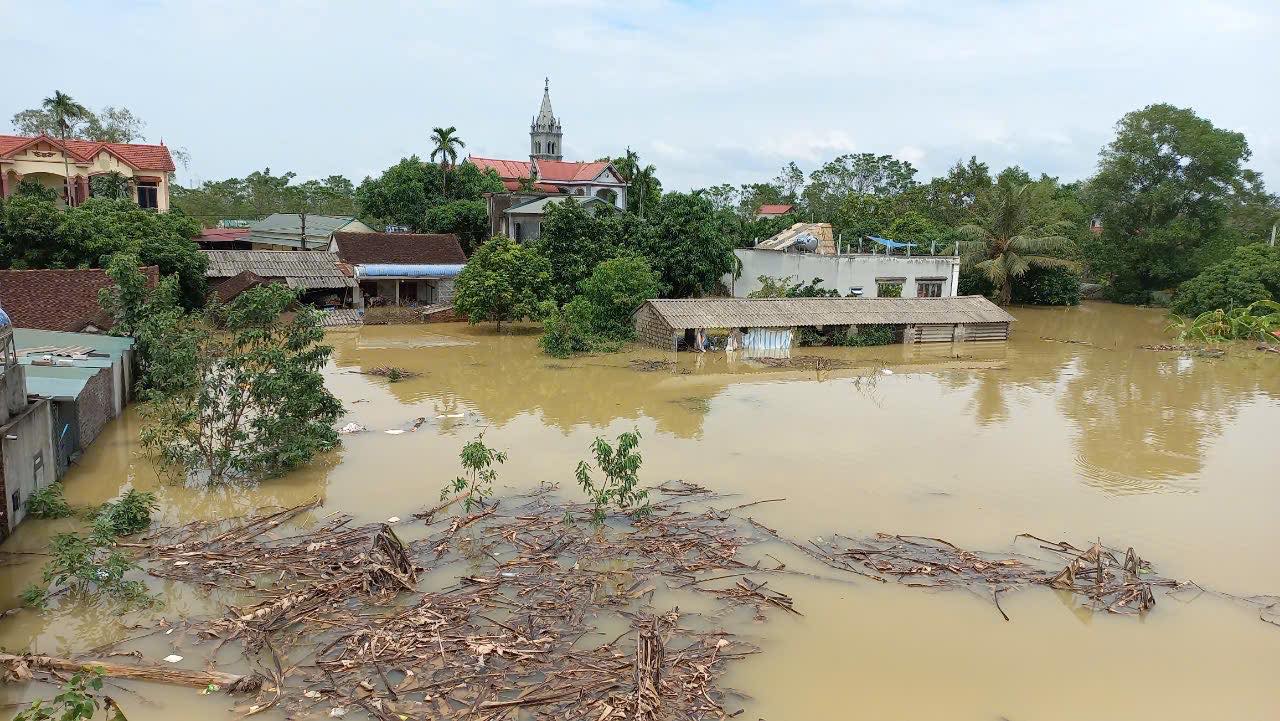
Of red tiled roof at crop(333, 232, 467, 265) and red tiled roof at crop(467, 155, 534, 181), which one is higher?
red tiled roof at crop(467, 155, 534, 181)

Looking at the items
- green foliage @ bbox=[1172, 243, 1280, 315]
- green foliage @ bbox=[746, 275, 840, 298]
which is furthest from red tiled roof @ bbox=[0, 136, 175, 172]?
green foliage @ bbox=[1172, 243, 1280, 315]

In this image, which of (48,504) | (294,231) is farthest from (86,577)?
(294,231)

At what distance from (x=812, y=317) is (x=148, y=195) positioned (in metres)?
28.9

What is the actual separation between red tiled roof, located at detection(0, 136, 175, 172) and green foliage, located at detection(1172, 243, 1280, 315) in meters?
42.1

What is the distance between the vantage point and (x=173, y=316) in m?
14.3

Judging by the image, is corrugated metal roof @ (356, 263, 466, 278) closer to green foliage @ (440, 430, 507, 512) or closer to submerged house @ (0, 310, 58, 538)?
green foliage @ (440, 430, 507, 512)

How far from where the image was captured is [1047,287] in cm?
3859

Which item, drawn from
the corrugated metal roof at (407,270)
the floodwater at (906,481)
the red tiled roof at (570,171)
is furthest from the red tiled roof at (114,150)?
the red tiled roof at (570,171)

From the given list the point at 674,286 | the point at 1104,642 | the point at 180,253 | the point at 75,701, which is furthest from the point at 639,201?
the point at 75,701

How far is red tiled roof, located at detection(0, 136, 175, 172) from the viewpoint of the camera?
3172 cm

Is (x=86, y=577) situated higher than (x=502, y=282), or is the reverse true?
(x=502, y=282)

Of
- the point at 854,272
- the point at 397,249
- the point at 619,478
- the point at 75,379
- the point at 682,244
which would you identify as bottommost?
the point at 619,478

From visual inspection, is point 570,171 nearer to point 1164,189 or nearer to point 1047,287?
point 1047,287

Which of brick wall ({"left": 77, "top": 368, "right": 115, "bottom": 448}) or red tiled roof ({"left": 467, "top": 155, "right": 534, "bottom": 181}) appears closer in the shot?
brick wall ({"left": 77, "top": 368, "right": 115, "bottom": 448})
